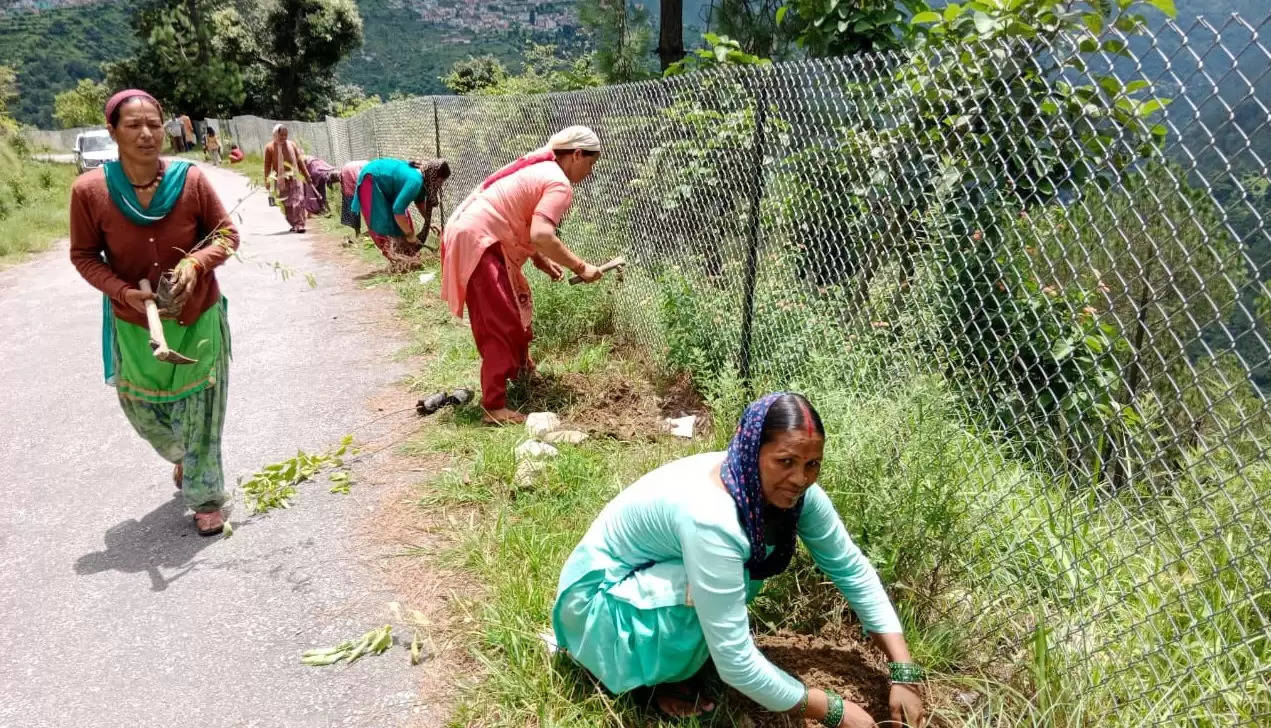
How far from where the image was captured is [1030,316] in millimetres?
3129

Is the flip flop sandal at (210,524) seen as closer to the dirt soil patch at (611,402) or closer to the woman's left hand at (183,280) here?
the woman's left hand at (183,280)

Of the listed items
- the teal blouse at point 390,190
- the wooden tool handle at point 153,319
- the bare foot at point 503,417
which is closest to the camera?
the wooden tool handle at point 153,319

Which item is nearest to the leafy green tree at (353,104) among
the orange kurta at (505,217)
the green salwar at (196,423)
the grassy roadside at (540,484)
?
the grassy roadside at (540,484)

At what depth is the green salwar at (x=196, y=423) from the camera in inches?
136

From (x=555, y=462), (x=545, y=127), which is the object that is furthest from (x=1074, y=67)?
(x=545, y=127)

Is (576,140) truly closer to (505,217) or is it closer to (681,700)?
(505,217)

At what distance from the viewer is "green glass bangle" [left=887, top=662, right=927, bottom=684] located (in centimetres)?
225

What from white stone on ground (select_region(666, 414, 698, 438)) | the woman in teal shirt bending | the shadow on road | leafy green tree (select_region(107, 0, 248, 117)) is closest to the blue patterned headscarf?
the woman in teal shirt bending

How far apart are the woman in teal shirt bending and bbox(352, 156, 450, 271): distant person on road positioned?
598 cm

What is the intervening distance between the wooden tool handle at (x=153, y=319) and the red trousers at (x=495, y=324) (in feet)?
5.43

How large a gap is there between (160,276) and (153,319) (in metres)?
0.25

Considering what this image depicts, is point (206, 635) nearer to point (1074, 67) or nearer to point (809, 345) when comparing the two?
point (809, 345)

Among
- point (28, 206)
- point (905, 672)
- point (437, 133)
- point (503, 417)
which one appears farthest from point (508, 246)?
point (28, 206)

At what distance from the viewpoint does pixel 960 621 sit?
100 inches
